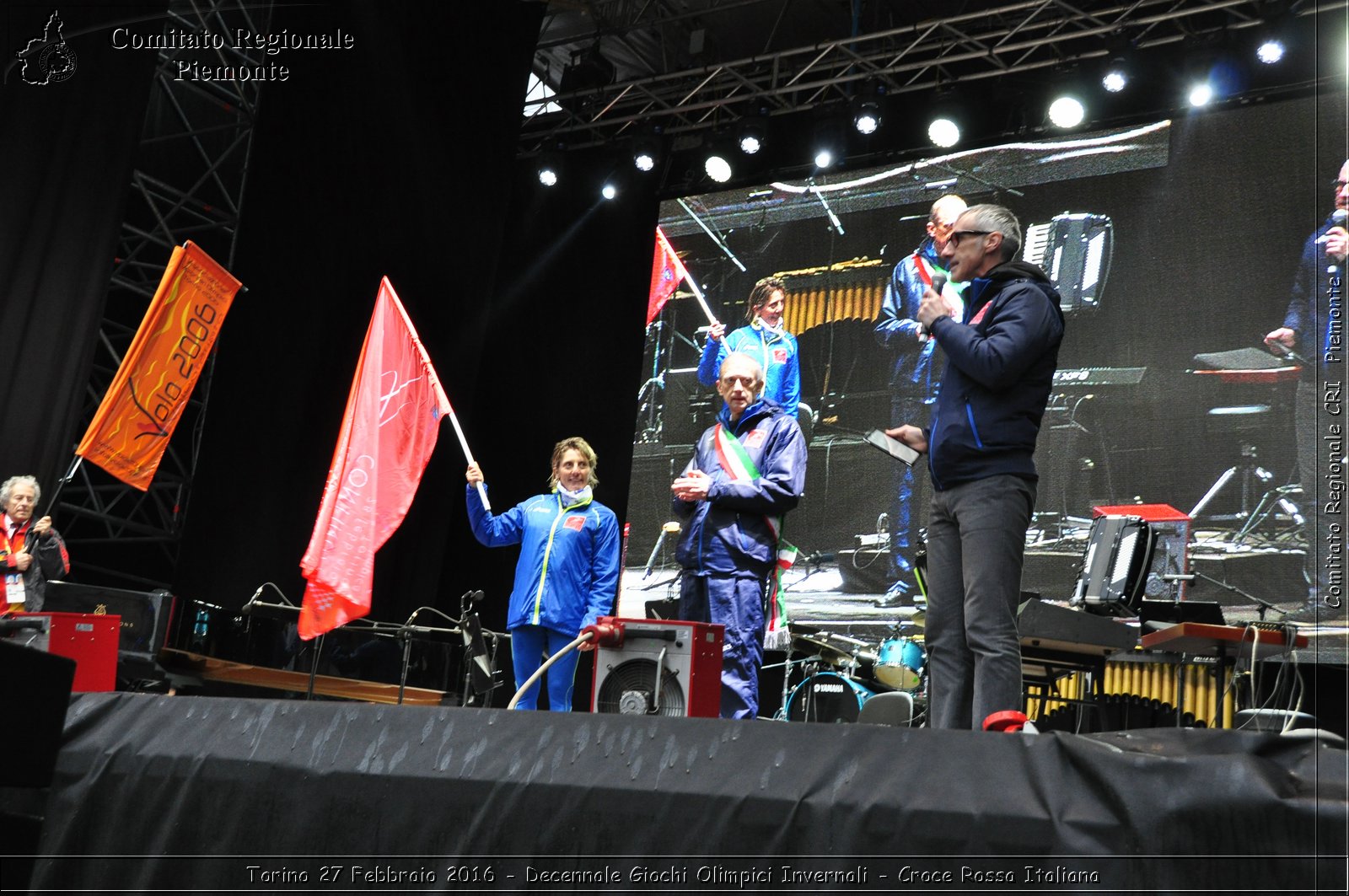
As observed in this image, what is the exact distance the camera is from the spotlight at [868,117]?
381 inches

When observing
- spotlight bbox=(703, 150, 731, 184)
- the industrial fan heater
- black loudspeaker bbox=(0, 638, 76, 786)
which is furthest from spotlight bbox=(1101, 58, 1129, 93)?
black loudspeaker bbox=(0, 638, 76, 786)

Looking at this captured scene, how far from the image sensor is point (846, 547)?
30.9 ft

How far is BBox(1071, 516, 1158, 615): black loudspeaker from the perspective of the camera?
5188 mm

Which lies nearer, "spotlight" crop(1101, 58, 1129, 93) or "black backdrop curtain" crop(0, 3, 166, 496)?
"black backdrop curtain" crop(0, 3, 166, 496)

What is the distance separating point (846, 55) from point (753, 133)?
3.33 feet

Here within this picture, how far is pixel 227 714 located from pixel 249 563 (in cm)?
628

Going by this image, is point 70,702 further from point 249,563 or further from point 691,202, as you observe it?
point 691,202

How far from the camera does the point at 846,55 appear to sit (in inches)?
396

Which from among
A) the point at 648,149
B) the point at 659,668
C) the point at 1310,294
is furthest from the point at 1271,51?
the point at 659,668

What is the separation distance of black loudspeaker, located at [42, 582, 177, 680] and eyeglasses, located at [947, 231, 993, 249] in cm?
488

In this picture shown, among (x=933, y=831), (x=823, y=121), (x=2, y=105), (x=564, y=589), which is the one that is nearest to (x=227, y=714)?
(x=933, y=831)

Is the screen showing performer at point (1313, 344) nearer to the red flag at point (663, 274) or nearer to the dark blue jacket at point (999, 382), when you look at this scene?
the dark blue jacket at point (999, 382)

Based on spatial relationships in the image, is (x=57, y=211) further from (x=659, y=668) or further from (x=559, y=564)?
(x=659, y=668)

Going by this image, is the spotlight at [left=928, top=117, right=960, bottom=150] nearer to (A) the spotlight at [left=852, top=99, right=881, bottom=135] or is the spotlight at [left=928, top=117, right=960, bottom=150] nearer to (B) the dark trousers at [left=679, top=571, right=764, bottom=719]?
(A) the spotlight at [left=852, top=99, right=881, bottom=135]
